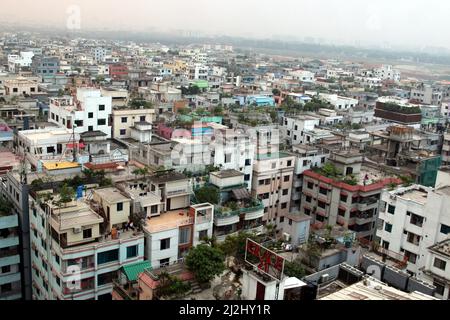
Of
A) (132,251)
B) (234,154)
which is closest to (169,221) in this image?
(132,251)

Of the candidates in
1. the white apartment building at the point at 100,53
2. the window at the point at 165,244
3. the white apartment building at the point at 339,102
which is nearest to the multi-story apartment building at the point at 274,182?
the window at the point at 165,244

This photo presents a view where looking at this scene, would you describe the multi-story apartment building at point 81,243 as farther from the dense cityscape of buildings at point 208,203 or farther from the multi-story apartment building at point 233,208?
the multi-story apartment building at point 233,208

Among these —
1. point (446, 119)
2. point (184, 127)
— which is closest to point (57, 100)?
point (184, 127)

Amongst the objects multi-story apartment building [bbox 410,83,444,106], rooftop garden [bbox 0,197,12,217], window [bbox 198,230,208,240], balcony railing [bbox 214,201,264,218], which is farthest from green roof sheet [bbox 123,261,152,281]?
multi-story apartment building [bbox 410,83,444,106]

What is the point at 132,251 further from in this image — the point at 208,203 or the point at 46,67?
the point at 46,67

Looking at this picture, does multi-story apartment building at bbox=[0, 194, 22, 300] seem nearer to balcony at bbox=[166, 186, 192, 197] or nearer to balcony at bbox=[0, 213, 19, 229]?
balcony at bbox=[0, 213, 19, 229]

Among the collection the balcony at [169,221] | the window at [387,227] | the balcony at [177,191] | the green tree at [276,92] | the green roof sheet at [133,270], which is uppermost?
the green tree at [276,92]

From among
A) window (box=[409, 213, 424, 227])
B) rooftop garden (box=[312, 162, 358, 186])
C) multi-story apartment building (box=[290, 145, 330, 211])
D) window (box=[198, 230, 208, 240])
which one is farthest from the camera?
multi-story apartment building (box=[290, 145, 330, 211])
